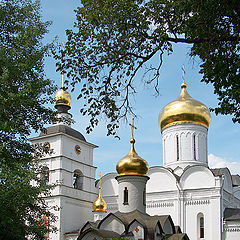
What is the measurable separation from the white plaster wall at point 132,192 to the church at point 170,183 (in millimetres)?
3643

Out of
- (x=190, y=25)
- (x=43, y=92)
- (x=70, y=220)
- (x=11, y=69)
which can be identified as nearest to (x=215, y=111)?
(x=190, y=25)

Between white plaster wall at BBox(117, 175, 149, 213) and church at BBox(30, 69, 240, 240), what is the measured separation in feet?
12.0

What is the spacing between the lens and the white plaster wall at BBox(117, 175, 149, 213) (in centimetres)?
1588

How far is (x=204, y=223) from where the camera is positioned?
20.5 m

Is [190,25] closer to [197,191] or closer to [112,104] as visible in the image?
[112,104]

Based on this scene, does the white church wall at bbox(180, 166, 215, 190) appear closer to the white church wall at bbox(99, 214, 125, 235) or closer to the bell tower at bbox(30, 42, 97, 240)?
the bell tower at bbox(30, 42, 97, 240)

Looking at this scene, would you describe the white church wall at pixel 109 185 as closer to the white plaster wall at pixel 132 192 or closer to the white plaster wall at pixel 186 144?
the white plaster wall at pixel 186 144

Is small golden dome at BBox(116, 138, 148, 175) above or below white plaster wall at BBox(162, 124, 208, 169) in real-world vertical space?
below

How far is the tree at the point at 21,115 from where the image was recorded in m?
7.97

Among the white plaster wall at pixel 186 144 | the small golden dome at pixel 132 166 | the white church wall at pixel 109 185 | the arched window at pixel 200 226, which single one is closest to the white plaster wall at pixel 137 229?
the small golden dome at pixel 132 166

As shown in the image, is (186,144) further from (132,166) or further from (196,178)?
(132,166)

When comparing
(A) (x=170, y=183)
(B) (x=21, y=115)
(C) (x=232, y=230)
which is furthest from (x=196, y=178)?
(B) (x=21, y=115)

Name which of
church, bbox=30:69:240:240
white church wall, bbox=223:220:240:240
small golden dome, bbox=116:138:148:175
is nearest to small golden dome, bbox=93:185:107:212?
church, bbox=30:69:240:240

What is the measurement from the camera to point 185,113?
74.9 ft
